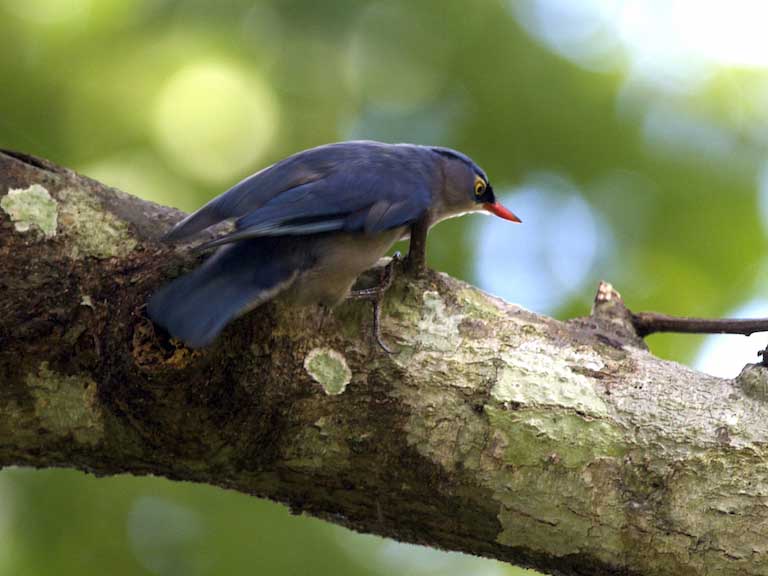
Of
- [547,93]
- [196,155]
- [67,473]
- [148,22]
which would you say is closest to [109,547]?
[67,473]

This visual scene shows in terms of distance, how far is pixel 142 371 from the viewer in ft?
7.94

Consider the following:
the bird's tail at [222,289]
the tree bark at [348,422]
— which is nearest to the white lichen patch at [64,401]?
the tree bark at [348,422]

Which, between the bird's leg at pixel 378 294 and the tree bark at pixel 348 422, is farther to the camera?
the bird's leg at pixel 378 294

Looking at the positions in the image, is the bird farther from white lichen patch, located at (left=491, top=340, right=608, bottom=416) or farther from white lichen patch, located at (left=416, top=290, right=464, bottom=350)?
white lichen patch, located at (left=491, top=340, right=608, bottom=416)

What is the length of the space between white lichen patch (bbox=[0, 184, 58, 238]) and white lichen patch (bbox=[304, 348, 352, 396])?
74 cm

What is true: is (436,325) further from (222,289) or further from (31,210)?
(31,210)

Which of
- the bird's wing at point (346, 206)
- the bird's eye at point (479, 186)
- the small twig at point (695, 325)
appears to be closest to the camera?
the bird's wing at point (346, 206)

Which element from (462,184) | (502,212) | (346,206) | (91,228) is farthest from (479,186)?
(91,228)

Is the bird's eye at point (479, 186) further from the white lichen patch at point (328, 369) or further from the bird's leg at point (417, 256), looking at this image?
the white lichen patch at point (328, 369)

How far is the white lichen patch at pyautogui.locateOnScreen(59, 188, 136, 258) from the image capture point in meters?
2.57

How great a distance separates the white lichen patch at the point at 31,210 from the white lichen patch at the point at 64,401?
351 mm

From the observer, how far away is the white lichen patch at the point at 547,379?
8.79ft

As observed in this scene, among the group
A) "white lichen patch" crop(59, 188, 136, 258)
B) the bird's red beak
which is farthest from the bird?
the bird's red beak

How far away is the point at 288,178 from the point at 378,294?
54cm
